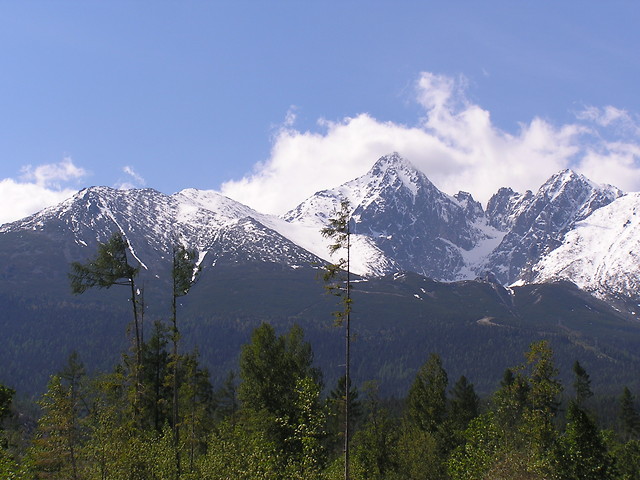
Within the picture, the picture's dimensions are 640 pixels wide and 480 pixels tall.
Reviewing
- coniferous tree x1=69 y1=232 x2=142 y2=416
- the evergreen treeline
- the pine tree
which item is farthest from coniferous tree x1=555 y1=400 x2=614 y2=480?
the pine tree

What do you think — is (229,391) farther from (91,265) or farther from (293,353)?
(91,265)

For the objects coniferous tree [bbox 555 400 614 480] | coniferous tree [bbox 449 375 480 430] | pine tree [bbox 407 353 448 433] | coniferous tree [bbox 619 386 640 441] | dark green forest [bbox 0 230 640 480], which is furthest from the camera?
coniferous tree [bbox 619 386 640 441]

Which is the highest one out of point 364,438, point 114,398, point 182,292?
point 182,292

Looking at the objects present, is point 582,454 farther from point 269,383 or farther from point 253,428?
point 269,383

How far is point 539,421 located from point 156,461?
25.0 m

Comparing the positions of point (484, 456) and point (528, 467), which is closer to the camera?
point (528, 467)

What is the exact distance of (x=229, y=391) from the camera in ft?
377

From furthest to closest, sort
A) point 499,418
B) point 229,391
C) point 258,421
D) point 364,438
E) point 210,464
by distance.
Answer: point 229,391 → point 364,438 → point 499,418 → point 258,421 → point 210,464

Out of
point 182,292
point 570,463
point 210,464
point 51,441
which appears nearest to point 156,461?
point 210,464

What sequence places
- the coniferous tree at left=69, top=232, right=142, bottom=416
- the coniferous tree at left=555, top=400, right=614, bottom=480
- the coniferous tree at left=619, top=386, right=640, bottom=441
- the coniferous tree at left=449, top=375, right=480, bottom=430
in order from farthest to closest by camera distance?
the coniferous tree at left=619, top=386, right=640, bottom=441 < the coniferous tree at left=449, top=375, right=480, bottom=430 < the coniferous tree at left=555, top=400, right=614, bottom=480 < the coniferous tree at left=69, top=232, right=142, bottom=416

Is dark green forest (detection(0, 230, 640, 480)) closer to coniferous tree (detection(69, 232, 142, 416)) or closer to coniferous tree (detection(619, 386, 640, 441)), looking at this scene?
coniferous tree (detection(69, 232, 142, 416))

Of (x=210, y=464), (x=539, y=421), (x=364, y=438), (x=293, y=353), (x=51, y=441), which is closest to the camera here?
(x=51, y=441)

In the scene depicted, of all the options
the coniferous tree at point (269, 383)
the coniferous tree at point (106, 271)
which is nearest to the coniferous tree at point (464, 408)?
the coniferous tree at point (269, 383)

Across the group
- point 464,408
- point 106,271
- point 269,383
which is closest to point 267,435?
point 269,383
